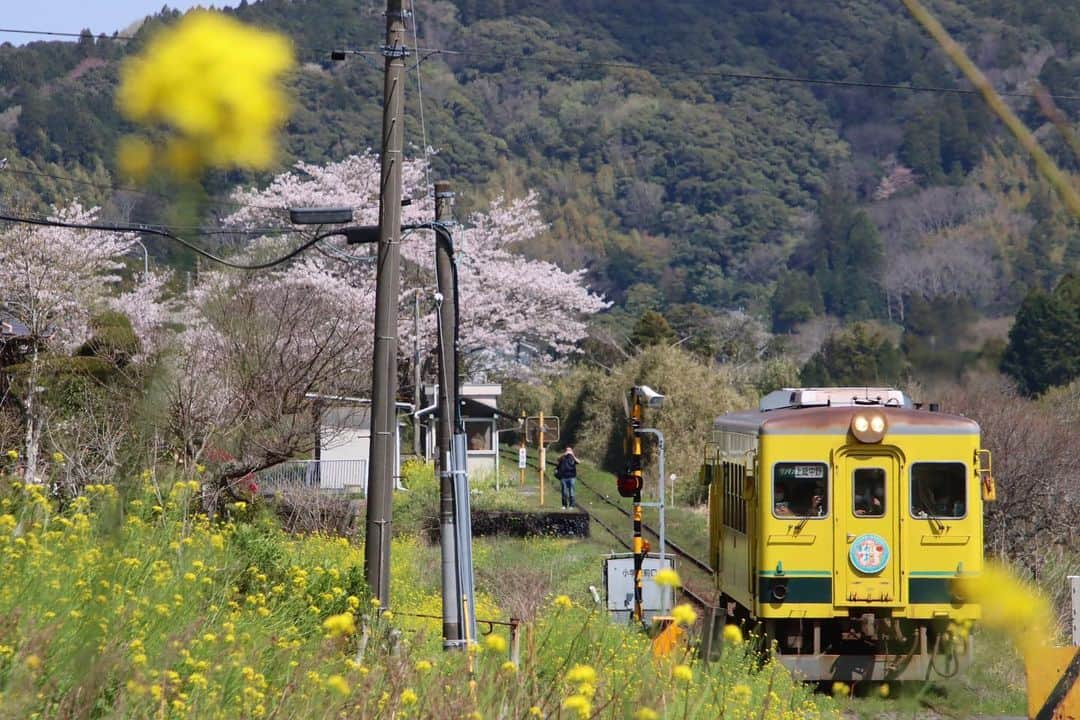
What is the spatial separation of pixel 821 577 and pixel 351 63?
704 cm

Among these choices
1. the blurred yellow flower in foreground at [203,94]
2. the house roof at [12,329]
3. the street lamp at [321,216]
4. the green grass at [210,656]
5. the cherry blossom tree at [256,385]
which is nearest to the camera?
the blurred yellow flower in foreground at [203,94]

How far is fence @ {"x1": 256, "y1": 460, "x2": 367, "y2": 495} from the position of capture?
24219 millimetres

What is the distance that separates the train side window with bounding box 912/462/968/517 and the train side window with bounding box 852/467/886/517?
0.98 feet

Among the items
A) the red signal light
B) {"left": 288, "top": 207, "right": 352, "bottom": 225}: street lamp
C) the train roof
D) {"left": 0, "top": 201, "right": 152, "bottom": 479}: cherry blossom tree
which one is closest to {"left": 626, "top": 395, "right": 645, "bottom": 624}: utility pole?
the red signal light

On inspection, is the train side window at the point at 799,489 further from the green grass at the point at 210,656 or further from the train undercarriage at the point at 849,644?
the green grass at the point at 210,656

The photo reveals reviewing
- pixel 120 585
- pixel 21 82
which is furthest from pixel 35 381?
pixel 21 82

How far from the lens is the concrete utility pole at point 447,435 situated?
12617mm

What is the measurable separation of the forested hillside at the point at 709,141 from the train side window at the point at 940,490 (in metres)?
2.17

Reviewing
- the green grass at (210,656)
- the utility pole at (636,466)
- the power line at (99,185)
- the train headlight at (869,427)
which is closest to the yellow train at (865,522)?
the train headlight at (869,427)

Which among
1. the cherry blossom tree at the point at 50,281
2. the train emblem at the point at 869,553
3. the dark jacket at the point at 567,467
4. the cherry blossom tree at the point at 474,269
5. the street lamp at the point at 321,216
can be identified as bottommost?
the train emblem at the point at 869,553

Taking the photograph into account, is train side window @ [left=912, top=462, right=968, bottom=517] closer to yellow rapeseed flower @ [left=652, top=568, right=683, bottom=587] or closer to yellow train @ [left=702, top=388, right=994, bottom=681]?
yellow train @ [left=702, top=388, right=994, bottom=681]

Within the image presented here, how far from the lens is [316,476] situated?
2661cm

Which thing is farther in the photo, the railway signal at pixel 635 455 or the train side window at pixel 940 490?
the railway signal at pixel 635 455

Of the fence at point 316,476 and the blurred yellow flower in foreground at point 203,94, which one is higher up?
the blurred yellow flower in foreground at point 203,94
